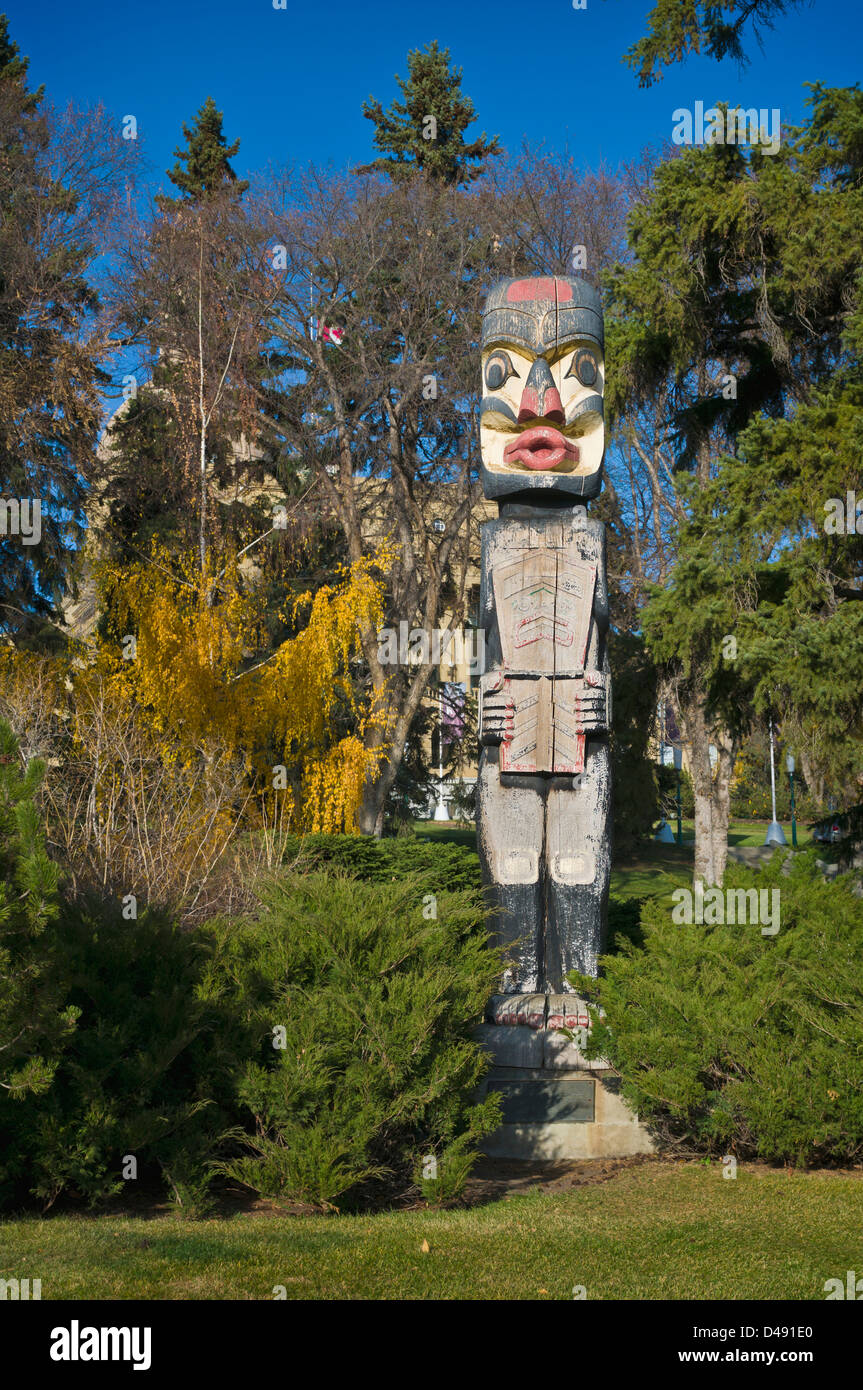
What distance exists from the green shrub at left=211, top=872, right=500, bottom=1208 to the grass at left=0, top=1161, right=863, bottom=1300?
330 mm

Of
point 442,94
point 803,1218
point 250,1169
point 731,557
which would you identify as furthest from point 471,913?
point 442,94

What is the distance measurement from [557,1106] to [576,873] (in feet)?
5.21

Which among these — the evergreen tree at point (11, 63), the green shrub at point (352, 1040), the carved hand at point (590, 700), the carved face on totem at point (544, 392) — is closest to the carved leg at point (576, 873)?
the carved hand at point (590, 700)

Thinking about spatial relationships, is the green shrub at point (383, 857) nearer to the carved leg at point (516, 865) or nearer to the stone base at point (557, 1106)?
the carved leg at point (516, 865)

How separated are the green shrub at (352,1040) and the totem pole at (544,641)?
1390mm

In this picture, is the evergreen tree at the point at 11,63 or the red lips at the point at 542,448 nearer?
the red lips at the point at 542,448

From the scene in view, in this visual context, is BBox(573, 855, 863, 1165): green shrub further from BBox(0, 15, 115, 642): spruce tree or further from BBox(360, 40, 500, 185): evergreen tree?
BBox(360, 40, 500, 185): evergreen tree

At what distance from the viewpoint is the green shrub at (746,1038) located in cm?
684

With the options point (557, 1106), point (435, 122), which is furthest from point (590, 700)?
point (435, 122)

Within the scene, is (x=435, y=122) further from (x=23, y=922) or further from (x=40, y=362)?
(x=23, y=922)

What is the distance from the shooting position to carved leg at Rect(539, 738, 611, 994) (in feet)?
27.8

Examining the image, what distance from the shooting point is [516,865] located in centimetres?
852

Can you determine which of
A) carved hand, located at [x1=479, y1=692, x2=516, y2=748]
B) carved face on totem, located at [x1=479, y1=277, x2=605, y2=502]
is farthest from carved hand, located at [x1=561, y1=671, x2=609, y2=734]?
carved face on totem, located at [x1=479, y1=277, x2=605, y2=502]

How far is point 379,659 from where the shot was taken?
2284 cm
